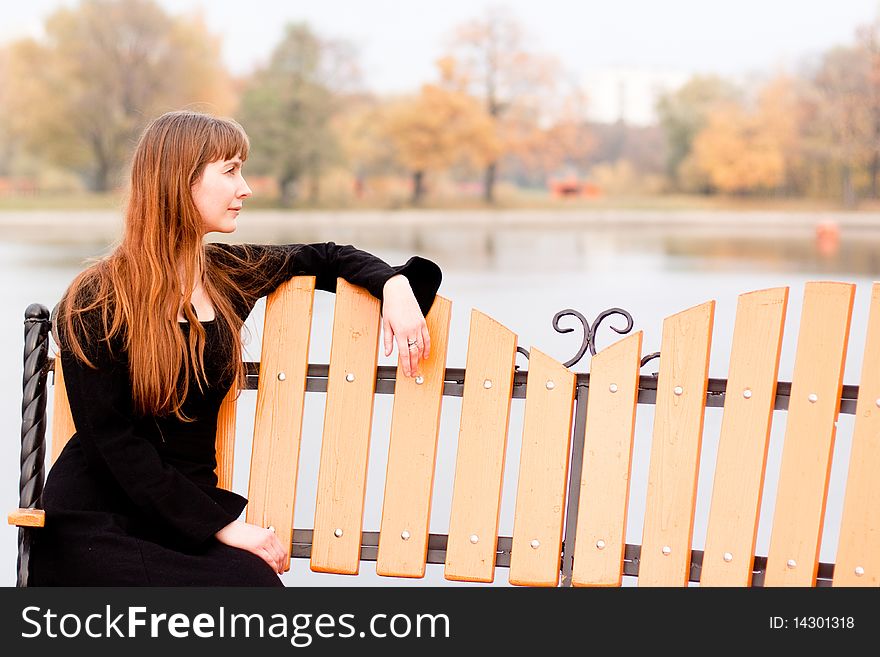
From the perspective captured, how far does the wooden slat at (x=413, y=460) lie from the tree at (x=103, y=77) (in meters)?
37.7

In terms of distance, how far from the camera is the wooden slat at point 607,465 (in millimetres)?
2357

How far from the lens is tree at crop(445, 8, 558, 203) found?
47969 millimetres

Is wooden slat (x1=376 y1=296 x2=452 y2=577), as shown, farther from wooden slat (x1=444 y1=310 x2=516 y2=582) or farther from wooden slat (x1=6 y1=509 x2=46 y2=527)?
wooden slat (x1=6 y1=509 x2=46 y2=527)

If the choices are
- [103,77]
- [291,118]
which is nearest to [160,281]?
[291,118]

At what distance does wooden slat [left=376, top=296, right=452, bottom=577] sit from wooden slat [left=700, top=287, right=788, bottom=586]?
58 centimetres

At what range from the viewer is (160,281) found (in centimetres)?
224

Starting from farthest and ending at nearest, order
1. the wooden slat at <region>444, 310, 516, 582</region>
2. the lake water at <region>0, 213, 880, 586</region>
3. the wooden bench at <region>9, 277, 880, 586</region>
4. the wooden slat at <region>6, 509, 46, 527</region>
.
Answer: the lake water at <region>0, 213, 880, 586</region> → the wooden slat at <region>444, 310, 516, 582</region> → the wooden bench at <region>9, 277, 880, 586</region> → the wooden slat at <region>6, 509, 46, 527</region>

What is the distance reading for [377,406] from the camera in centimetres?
596

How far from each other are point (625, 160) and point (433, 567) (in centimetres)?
4270

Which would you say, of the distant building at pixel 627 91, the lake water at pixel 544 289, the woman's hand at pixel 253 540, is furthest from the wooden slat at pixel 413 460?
the distant building at pixel 627 91

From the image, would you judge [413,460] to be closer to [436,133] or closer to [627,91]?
[436,133]

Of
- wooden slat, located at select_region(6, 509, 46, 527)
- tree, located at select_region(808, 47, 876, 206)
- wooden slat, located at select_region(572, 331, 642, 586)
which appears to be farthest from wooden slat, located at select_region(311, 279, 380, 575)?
tree, located at select_region(808, 47, 876, 206)

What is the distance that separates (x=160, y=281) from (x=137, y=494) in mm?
406

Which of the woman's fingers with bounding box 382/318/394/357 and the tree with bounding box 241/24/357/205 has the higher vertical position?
the tree with bounding box 241/24/357/205
